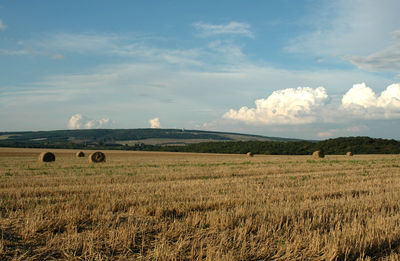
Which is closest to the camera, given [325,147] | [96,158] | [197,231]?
[197,231]

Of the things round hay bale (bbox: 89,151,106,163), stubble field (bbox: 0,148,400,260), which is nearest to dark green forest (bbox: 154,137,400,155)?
round hay bale (bbox: 89,151,106,163)

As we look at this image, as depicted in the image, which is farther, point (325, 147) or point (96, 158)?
point (325, 147)

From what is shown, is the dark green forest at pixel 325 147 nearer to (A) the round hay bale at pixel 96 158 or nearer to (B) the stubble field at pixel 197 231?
(A) the round hay bale at pixel 96 158

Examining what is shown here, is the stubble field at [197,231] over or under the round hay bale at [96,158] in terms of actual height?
over

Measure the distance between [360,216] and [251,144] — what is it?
254ft

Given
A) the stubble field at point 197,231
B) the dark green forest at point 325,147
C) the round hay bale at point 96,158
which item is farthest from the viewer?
the dark green forest at point 325,147

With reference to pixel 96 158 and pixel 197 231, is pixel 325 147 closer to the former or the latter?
pixel 96 158

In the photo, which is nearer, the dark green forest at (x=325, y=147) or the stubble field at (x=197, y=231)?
the stubble field at (x=197, y=231)

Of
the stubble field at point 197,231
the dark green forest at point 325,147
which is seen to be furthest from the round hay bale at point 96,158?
the dark green forest at point 325,147

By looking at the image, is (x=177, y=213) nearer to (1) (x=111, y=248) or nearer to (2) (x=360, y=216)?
(1) (x=111, y=248)

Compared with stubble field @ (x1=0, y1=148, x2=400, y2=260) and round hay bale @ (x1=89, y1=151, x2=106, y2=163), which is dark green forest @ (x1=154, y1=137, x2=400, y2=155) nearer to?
round hay bale @ (x1=89, y1=151, x2=106, y2=163)

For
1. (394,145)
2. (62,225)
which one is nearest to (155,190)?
(62,225)

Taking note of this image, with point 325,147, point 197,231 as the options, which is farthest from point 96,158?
point 325,147

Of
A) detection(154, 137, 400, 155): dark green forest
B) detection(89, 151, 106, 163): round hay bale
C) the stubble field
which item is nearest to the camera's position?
the stubble field
